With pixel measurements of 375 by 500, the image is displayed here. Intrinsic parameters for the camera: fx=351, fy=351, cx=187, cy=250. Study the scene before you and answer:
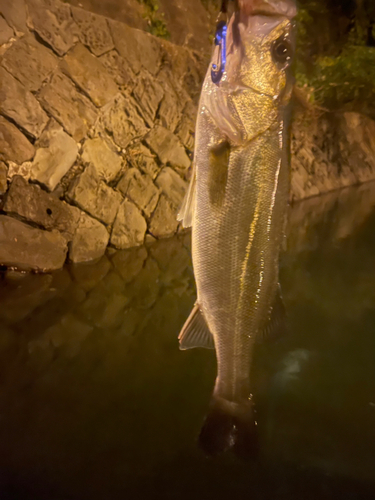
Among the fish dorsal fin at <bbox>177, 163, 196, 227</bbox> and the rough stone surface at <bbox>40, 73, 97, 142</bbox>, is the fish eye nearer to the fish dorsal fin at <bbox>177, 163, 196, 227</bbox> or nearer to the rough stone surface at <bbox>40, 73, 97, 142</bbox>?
the fish dorsal fin at <bbox>177, 163, 196, 227</bbox>

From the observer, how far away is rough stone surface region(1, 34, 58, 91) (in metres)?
3.99

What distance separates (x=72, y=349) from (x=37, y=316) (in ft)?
2.13

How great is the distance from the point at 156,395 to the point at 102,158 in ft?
11.6

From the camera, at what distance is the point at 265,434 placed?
2.25 m

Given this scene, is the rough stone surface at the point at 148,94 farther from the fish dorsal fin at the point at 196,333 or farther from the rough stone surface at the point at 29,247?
the fish dorsal fin at the point at 196,333

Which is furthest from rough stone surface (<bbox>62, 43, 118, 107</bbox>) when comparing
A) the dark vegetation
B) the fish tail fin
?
the dark vegetation

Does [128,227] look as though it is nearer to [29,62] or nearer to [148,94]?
[148,94]

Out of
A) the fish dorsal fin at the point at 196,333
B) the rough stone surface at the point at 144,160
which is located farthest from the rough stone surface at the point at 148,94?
the fish dorsal fin at the point at 196,333

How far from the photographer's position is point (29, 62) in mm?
4121

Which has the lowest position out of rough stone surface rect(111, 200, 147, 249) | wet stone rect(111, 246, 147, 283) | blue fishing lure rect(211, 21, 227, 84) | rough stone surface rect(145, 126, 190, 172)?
wet stone rect(111, 246, 147, 283)

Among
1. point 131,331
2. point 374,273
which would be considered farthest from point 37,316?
point 374,273

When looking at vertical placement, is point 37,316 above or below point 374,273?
below

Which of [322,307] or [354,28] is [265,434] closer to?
[322,307]

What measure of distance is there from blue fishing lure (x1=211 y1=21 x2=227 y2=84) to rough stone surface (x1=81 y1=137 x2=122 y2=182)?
3652 mm
